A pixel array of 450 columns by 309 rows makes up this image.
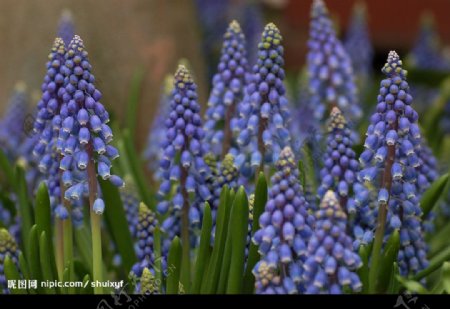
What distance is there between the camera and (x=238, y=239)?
110 inches

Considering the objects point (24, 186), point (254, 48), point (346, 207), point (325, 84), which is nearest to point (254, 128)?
point (346, 207)

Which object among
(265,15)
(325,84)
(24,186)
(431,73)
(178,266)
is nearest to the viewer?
(178,266)

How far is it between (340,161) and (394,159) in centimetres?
19

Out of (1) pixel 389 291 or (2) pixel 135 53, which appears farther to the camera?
(2) pixel 135 53

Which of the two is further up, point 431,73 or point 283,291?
point 431,73

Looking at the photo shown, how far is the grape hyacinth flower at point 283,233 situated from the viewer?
8.25 feet

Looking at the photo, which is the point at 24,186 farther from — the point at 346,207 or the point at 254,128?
the point at 346,207

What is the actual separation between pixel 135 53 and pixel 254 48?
109 cm

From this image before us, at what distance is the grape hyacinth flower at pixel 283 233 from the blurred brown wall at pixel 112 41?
2154 millimetres

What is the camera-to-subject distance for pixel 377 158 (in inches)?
113

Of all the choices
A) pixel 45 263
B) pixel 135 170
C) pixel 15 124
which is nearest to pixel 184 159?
pixel 45 263

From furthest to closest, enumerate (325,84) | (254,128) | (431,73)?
1. (431,73)
2. (325,84)
3. (254,128)

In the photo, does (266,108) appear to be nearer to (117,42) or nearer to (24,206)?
(24,206)

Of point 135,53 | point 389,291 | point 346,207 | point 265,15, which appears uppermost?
point 265,15
